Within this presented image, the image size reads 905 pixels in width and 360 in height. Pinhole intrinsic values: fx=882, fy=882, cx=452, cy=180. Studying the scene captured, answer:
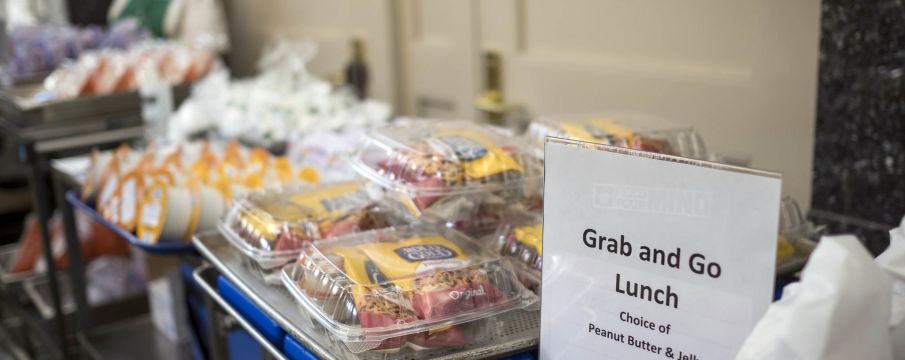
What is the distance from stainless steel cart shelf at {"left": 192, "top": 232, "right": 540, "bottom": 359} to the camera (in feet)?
3.31

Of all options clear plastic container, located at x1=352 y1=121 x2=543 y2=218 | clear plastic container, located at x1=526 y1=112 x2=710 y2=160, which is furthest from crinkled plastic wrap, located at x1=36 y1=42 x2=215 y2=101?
clear plastic container, located at x1=526 y1=112 x2=710 y2=160

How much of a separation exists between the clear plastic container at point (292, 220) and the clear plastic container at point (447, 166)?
0.18 feet

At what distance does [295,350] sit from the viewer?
1.09m

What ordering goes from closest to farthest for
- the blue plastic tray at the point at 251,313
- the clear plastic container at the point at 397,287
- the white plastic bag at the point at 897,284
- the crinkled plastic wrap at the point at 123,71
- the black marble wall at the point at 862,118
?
the white plastic bag at the point at 897,284
the clear plastic container at the point at 397,287
the blue plastic tray at the point at 251,313
the black marble wall at the point at 862,118
the crinkled plastic wrap at the point at 123,71

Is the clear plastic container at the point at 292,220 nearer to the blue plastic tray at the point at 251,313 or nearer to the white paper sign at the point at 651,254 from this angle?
the blue plastic tray at the point at 251,313

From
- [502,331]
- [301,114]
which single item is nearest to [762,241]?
[502,331]

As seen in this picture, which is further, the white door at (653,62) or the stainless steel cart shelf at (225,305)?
the white door at (653,62)

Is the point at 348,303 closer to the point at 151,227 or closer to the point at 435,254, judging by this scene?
the point at 435,254

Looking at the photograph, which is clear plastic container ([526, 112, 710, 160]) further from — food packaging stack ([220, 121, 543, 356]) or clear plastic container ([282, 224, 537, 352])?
clear plastic container ([282, 224, 537, 352])

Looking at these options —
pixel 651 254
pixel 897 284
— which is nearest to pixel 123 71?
pixel 651 254

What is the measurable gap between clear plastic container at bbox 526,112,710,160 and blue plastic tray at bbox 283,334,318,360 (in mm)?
499

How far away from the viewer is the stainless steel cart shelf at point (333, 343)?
3.31 feet

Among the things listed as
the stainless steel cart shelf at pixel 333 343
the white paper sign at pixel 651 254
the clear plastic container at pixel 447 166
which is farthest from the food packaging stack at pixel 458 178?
the white paper sign at pixel 651 254

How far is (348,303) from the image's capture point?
3.33 ft
